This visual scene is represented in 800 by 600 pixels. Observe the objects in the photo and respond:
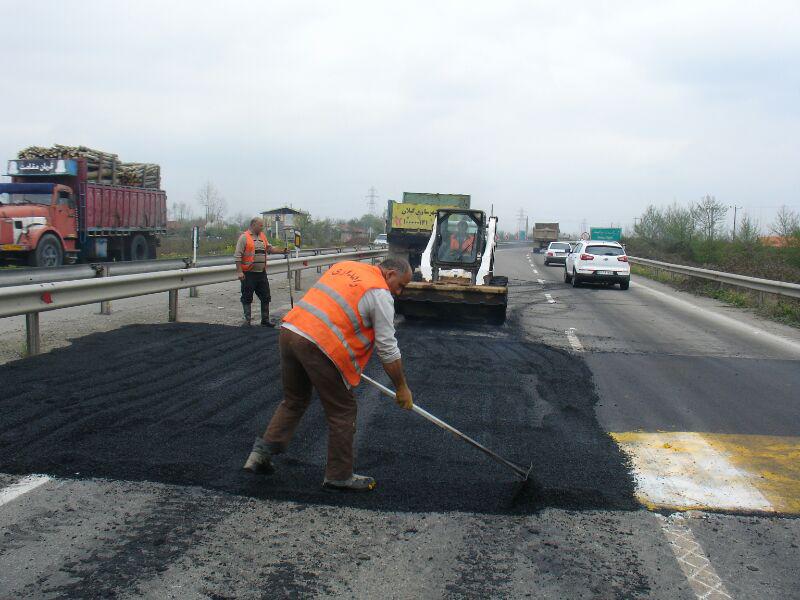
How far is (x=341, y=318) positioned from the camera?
4.39 meters

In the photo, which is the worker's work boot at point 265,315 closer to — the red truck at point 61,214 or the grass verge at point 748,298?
the grass verge at point 748,298

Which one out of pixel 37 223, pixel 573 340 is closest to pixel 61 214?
pixel 37 223

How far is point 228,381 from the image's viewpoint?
7035 millimetres

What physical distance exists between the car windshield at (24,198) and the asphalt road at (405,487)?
577 inches

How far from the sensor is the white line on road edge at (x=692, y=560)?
336 cm

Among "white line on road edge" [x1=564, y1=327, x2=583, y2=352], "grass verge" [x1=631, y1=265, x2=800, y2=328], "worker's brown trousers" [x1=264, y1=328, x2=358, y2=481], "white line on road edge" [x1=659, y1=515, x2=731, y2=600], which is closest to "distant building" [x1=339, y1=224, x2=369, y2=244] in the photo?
"grass verge" [x1=631, y1=265, x2=800, y2=328]

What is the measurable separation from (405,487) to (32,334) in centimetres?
508

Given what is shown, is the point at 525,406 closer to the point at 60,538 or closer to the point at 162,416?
the point at 162,416

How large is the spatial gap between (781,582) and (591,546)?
875mm

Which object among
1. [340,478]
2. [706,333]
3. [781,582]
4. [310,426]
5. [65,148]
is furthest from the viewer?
[65,148]

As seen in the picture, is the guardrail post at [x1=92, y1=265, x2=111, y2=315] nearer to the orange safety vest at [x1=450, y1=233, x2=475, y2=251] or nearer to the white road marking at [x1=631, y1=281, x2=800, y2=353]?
the orange safety vest at [x1=450, y1=233, x2=475, y2=251]

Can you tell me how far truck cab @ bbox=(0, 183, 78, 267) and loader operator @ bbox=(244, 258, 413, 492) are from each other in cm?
1730

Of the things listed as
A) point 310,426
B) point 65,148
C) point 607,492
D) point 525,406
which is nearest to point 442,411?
point 525,406

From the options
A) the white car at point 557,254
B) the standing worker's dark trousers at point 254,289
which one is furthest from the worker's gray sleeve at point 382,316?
the white car at point 557,254
